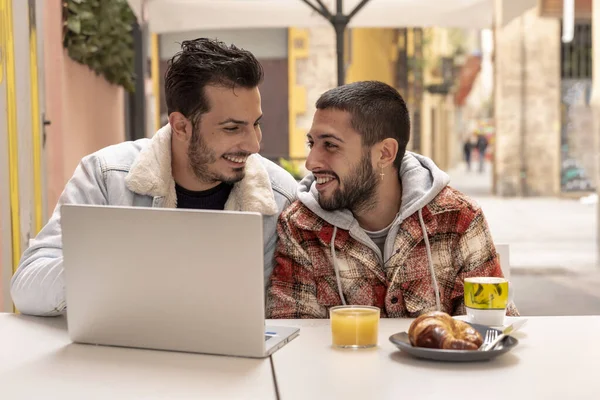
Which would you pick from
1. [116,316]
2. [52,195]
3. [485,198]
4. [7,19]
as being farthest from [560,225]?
[116,316]

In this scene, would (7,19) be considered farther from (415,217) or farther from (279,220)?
(415,217)

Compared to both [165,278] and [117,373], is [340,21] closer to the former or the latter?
[165,278]

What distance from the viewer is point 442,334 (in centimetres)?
197

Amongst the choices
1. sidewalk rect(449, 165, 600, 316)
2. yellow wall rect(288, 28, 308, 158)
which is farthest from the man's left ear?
yellow wall rect(288, 28, 308, 158)

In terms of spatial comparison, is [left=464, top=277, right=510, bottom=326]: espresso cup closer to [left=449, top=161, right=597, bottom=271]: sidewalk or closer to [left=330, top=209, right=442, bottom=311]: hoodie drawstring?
[left=330, top=209, right=442, bottom=311]: hoodie drawstring

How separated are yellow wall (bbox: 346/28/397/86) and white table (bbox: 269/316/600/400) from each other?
11.2 m

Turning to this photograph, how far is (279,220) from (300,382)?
110 centimetres

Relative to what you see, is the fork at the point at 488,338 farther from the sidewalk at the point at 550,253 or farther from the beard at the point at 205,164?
the sidewalk at the point at 550,253

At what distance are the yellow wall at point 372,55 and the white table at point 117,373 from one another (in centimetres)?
1131

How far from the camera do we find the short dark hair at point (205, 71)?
9.61 feet

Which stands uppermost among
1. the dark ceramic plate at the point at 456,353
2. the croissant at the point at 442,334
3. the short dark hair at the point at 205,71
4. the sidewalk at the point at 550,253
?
the short dark hair at the point at 205,71

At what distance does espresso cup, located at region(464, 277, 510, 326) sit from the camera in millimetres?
2223

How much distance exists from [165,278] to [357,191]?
923 millimetres

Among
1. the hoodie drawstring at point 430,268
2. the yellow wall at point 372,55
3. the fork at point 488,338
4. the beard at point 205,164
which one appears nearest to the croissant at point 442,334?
the fork at point 488,338
